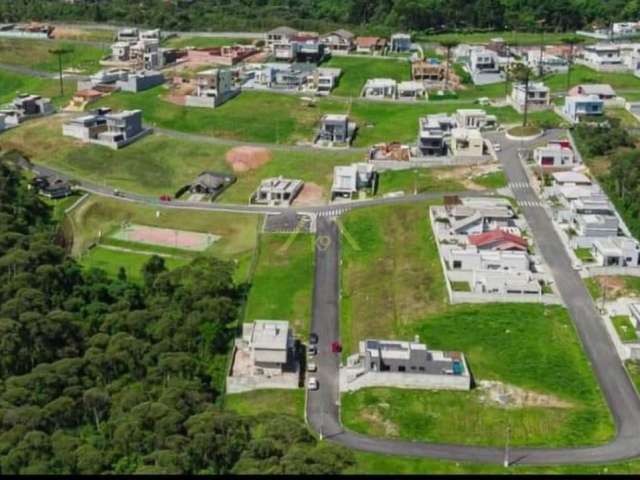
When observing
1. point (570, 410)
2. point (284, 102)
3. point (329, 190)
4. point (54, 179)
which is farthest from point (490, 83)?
point (570, 410)

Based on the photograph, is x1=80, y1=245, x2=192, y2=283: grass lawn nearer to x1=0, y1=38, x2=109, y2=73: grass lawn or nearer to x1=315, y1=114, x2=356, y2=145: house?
x1=315, y1=114, x2=356, y2=145: house

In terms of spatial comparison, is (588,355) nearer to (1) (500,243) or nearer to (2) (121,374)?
(1) (500,243)

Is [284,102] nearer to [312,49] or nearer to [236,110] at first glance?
[236,110]

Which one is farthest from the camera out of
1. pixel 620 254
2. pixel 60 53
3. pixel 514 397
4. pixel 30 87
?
pixel 60 53

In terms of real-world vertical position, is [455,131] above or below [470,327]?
above


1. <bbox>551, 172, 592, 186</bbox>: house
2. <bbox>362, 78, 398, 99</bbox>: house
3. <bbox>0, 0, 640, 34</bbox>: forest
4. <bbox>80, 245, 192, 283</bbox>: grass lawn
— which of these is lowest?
<bbox>80, 245, 192, 283</bbox>: grass lawn

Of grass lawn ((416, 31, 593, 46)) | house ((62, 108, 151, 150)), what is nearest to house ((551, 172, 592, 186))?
house ((62, 108, 151, 150))

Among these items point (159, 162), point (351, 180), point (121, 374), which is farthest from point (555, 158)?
point (121, 374)
